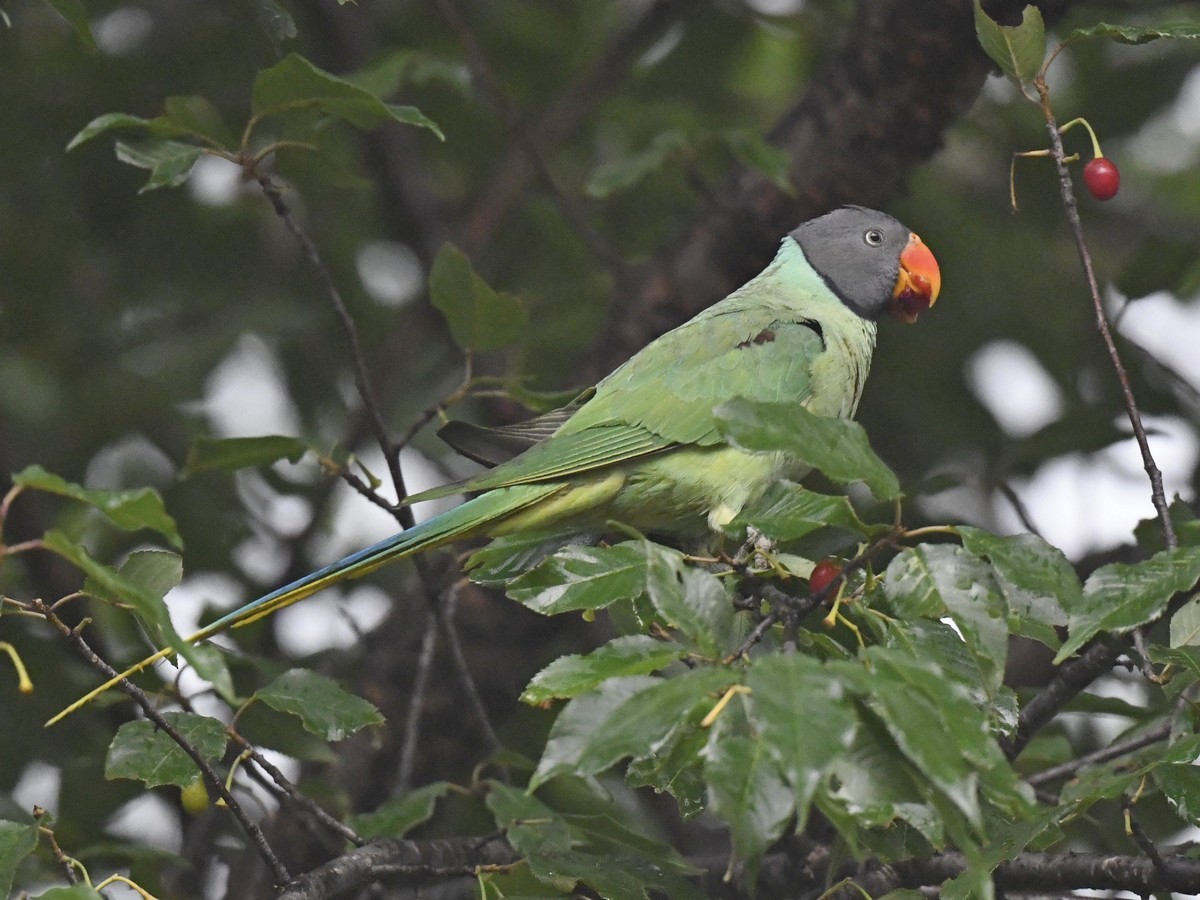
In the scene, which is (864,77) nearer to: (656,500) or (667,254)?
(667,254)

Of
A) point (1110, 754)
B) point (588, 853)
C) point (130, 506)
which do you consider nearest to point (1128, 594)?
point (1110, 754)

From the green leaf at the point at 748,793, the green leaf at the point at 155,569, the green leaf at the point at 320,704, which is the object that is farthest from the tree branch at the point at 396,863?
the green leaf at the point at 748,793

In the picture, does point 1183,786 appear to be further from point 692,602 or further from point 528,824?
point 528,824

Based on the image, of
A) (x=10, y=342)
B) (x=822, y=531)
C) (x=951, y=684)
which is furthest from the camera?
(x=10, y=342)

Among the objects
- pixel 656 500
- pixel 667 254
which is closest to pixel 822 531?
pixel 656 500

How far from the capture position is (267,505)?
491 centimetres

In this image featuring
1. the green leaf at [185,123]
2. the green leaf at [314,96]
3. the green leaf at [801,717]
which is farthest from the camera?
the green leaf at [185,123]

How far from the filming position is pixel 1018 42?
2.37 metres

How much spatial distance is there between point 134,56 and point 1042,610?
4.17 m

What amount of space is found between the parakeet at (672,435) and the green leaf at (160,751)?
2.05 ft

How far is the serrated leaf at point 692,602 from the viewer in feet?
5.83

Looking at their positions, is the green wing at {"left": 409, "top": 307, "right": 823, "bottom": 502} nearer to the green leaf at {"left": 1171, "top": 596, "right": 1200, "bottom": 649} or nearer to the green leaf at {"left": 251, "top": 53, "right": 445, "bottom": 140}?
the green leaf at {"left": 251, "top": 53, "right": 445, "bottom": 140}

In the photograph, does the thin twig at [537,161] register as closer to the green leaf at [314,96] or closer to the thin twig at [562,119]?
the thin twig at [562,119]

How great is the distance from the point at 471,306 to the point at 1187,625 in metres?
1.72
